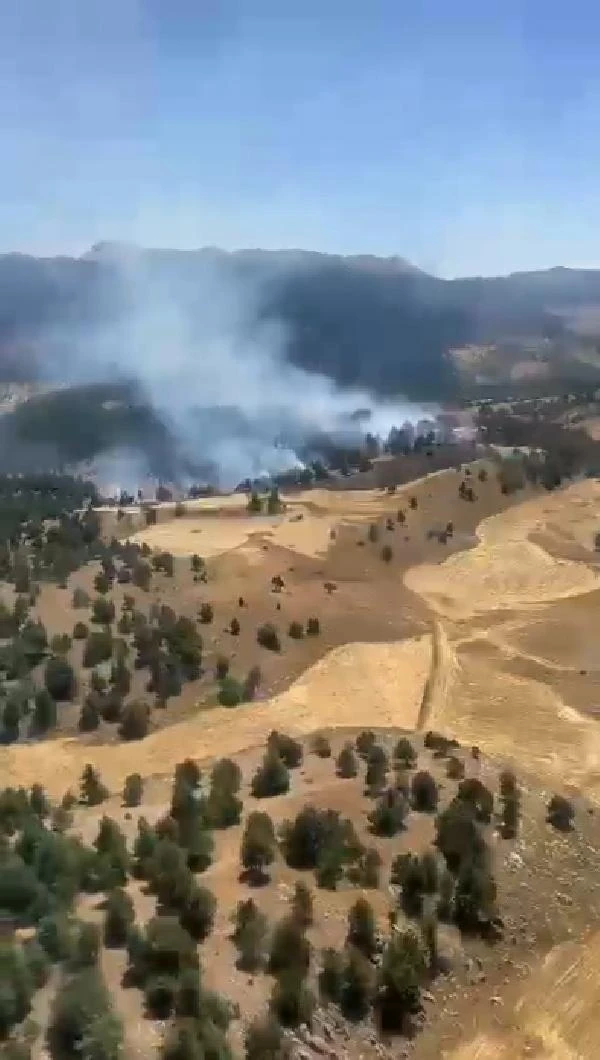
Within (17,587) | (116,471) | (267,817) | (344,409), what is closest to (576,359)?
(344,409)

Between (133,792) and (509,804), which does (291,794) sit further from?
(509,804)

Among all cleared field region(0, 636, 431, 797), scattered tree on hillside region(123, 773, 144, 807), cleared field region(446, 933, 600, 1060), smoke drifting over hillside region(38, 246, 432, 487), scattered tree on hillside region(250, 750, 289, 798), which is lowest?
cleared field region(446, 933, 600, 1060)

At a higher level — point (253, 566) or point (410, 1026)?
point (253, 566)

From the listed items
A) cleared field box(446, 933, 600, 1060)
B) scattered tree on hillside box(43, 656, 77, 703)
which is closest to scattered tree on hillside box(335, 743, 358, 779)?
cleared field box(446, 933, 600, 1060)

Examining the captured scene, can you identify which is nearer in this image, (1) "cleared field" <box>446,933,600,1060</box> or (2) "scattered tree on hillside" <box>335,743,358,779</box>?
(1) "cleared field" <box>446,933,600,1060</box>

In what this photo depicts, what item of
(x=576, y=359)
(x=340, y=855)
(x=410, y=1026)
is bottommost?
(x=410, y=1026)

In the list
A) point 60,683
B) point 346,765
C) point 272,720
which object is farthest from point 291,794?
point 60,683

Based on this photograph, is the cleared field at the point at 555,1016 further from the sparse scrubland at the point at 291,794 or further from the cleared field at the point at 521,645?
the cleared field at the point at 521,645

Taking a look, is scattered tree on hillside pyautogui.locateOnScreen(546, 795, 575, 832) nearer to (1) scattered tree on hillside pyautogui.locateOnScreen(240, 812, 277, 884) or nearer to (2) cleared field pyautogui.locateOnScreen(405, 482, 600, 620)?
(1) scattered tree on hillside pyautogui.locateOnScreen(240, 812, 277, 884)

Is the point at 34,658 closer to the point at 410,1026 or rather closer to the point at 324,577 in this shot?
the point at 324,577
